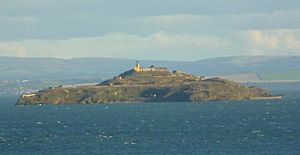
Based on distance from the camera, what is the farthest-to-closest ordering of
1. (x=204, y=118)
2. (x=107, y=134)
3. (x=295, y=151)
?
1. (x=204, y=118)
2. (x=107, y=134)
3. (x=295, y=151)

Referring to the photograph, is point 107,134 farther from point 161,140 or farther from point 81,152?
point 81,152

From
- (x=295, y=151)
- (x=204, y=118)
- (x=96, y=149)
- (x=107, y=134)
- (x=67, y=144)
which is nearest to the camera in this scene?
(x=295, y=151)

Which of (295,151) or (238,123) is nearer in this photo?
(295,151)

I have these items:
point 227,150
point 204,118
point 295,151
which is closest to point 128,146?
point 227,150

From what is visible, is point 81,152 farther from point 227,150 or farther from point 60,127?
point 60,127

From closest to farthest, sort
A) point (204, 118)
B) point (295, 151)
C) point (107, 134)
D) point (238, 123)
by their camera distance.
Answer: point (295, 151) → point (107, 134) → point (238, 123) → point (204, 118)

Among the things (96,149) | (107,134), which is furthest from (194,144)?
(107,134)

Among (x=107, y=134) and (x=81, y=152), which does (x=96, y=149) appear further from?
(x=107, y=134)

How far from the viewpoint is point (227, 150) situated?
106 metres

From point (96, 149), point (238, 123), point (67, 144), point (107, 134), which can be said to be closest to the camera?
point (96, 149)

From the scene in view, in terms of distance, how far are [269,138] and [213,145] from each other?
467 inches

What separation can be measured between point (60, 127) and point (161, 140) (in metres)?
41.4

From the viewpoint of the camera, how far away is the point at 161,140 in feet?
402

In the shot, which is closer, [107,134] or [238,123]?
[107,134]
